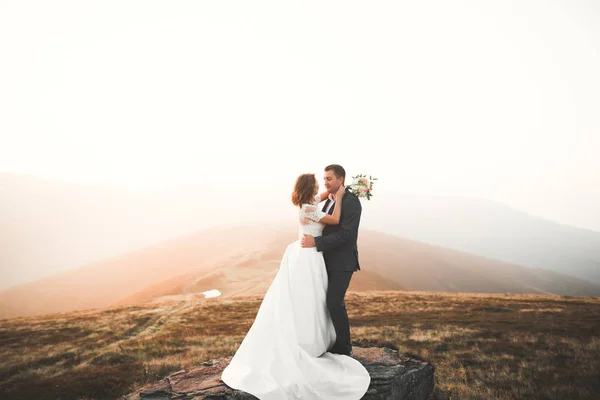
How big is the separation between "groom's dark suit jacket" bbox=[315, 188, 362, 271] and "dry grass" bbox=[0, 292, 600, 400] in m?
4.12

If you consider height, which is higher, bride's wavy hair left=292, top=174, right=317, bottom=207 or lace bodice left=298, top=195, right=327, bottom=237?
bride's wavy hair left=292, top=174, right=317, bottom=207

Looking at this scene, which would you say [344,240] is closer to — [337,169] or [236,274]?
[337,169]

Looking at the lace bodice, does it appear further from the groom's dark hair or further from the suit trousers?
the suit trousers

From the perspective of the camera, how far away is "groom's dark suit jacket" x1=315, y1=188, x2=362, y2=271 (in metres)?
6.30

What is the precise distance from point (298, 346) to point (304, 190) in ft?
10.5

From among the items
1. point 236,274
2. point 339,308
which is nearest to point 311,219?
point 339,308

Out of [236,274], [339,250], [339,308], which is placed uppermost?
[339,250]

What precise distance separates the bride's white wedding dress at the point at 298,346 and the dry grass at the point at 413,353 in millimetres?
3253

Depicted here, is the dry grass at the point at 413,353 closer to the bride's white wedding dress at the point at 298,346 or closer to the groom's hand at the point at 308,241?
the bride's white wedding dress at the point at 298,346

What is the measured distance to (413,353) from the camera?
37.0ft

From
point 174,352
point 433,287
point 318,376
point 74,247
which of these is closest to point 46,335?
point 174,352

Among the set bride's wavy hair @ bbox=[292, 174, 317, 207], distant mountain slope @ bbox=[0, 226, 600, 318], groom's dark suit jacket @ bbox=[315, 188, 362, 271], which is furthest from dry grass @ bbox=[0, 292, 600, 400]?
distant mountain slope @ bbox=[0, 226, 600, 318]

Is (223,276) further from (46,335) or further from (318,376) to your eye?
(318,376)

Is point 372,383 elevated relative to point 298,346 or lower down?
lower down
